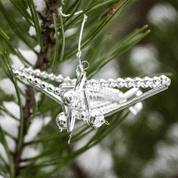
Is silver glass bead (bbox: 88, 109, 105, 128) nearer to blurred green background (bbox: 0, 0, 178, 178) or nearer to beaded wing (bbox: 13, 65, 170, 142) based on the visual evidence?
beaded wing (bbox: 13, 65, 170, 142)

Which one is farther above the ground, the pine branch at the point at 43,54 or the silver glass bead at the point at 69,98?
the pine branch at the point at 43,54

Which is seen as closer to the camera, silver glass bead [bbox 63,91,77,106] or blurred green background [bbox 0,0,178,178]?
silver glass bead [bbox 63,91,77,106]

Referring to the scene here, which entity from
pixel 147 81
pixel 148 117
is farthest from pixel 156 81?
pixel 148 117

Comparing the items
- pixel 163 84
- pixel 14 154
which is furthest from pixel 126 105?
pixel 14 154

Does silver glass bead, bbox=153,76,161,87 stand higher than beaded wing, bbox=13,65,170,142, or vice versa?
beaded wing, bbox=13,65,170,142

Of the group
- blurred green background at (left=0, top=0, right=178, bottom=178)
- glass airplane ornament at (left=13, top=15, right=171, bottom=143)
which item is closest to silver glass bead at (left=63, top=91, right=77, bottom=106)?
glass airplane ornament at (left=13, top=15, right=171, bottom=143)

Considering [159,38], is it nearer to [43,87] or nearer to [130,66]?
[130,66]

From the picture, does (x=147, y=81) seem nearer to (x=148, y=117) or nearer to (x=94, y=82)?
(x=94, y=82)

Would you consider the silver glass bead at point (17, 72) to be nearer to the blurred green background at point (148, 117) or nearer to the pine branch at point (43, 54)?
the pine branch at point (43, 54)

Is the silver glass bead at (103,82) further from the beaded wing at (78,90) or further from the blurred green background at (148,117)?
the blurred green background at (148,117)

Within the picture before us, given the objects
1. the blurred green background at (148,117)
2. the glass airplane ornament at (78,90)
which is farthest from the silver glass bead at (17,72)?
the blurred green background at (148,117)

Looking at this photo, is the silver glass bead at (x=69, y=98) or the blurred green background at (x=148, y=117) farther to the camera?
the blurred green background at (x=148, y=117)
